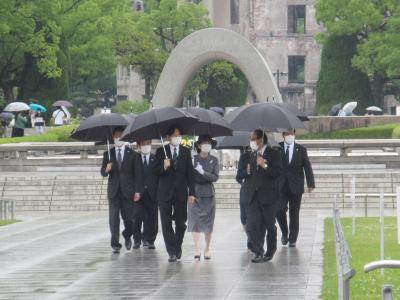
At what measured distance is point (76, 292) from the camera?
15.7 metres

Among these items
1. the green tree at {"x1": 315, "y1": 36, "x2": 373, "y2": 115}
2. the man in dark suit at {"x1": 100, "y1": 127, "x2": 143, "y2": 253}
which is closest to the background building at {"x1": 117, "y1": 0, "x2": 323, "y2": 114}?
the green tree at {"x1": 315, "y1": 36, "x2": 373, "y2": 115}

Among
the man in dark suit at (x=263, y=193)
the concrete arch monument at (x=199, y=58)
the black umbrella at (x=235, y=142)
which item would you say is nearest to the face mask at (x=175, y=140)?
the man in dark suit at (x=263, y=193)

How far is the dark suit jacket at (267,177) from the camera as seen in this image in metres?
19.0

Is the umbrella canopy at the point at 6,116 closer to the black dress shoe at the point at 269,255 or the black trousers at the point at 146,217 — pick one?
the black trousers at the point at 146,217

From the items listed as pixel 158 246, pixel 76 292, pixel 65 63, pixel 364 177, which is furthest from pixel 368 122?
pixel 76 292

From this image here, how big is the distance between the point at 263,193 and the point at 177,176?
1162mm

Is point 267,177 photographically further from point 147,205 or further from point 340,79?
point 340,79

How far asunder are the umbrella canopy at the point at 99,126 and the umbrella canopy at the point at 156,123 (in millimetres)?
1838

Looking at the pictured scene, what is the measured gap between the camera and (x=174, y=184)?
63.2 feet

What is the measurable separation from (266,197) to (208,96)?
64.6 metres

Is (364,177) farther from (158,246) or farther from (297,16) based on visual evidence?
(297,16)

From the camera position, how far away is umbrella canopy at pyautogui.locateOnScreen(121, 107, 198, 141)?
19344 mm

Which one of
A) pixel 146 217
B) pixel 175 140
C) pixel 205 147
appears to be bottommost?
pixel 146 217

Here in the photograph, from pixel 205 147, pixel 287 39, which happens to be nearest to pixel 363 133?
pixel 205 147
